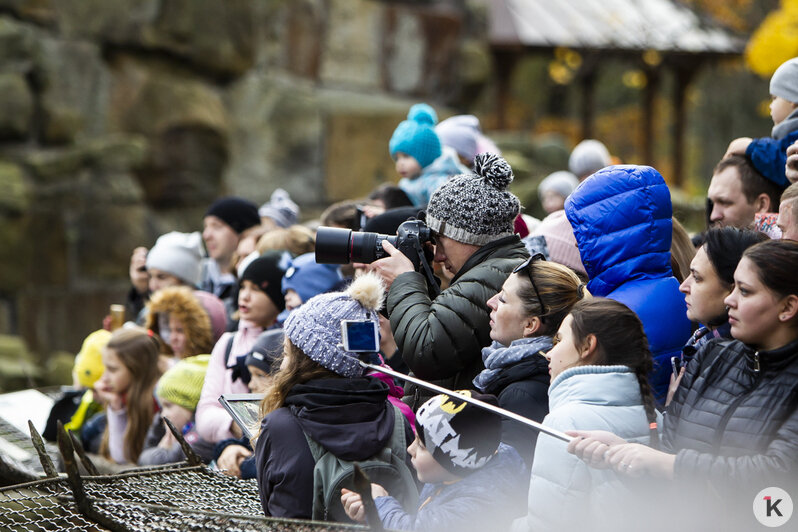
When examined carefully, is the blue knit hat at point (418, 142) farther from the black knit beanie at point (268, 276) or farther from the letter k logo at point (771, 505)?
the letter k logo at point (771, 505)

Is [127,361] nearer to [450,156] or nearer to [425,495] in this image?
[450,156]

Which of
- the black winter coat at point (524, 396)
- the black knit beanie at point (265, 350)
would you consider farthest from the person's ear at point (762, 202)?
the black knit beanie at point (265, 350)

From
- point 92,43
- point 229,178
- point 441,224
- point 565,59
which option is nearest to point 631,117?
point 565,59

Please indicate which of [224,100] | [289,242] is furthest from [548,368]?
[224,100]

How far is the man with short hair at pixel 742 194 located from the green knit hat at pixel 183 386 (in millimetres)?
2124

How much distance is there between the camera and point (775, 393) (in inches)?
85.7

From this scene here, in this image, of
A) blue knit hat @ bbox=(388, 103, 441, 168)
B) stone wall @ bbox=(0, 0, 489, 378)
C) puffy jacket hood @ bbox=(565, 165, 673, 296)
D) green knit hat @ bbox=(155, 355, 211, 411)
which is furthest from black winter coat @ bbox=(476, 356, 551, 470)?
stone wall @ bbox=(0, 0, 489, 378)

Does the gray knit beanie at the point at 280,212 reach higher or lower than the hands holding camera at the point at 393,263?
lower

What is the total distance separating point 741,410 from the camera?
7.28ft

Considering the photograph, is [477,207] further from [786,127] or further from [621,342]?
[786,127]

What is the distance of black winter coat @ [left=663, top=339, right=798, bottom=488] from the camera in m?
2.07

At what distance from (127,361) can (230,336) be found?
22.2 inches

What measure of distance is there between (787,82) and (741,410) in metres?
1.86

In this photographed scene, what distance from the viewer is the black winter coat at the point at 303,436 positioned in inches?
103
